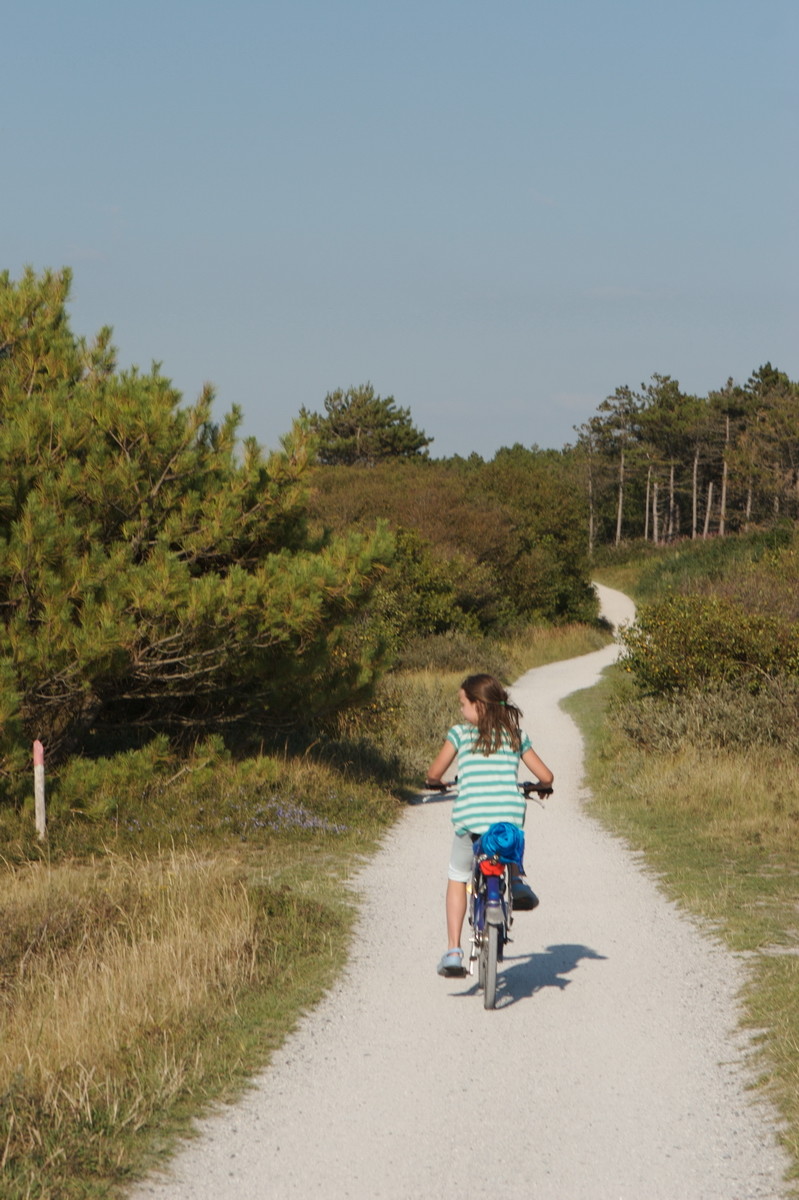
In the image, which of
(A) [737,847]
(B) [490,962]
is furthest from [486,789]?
(A) [737,847]

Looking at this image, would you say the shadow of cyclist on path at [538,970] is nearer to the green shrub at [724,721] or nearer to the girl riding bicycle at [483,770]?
the girl riding bicycle at [483,770]

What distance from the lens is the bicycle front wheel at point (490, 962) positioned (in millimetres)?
6664

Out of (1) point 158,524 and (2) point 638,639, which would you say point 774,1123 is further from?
(2) point 638,639

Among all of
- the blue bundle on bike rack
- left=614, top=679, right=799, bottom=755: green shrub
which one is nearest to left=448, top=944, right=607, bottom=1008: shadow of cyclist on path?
the blue bundle on bike rack

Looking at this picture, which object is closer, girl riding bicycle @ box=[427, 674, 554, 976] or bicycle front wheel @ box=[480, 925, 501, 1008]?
bicycle front wheel @ box=[480, 925, 501, 1008]

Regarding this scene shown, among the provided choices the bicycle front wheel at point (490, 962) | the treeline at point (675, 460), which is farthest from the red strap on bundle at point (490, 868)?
the treeline at point (675, 460)

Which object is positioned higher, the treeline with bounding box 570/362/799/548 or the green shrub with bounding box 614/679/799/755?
the treeline with bounding box 570/362/799/548

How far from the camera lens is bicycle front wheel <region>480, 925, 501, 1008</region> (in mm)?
6664

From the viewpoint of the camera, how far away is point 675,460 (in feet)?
284

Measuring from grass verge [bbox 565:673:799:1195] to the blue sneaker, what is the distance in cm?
159

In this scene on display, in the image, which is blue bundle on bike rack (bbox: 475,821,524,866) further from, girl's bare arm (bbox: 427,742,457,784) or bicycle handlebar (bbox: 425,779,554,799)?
girl's bare arm (bbox: 427,742,457,784)

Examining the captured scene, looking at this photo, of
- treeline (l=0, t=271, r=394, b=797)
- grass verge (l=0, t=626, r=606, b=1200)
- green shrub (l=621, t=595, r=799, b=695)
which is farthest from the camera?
green shrub (l=621, t=595, r=799, b=695)

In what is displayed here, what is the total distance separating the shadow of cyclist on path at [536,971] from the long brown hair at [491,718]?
1.43 metres

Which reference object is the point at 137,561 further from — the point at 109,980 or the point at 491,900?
the point at 491,900
